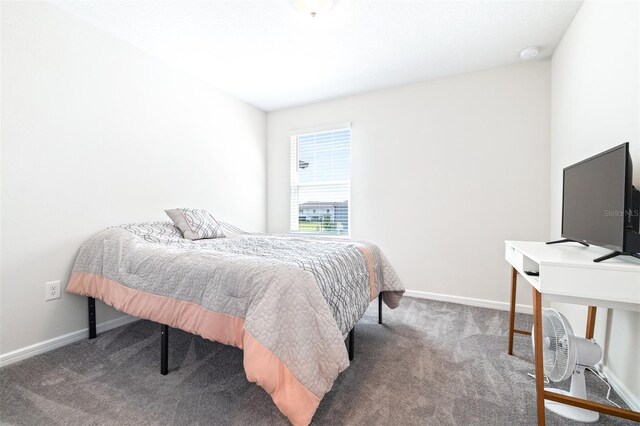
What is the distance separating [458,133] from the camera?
2.95 meters

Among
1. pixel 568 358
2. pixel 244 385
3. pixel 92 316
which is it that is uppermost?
pixel 568 358

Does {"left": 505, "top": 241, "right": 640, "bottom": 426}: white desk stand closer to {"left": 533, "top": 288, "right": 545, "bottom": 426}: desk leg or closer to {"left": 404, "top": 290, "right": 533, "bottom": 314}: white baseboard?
{"left": 533, "top": 288, "right": 545, "bottom": 426}: desk leg

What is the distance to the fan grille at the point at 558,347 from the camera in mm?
1284

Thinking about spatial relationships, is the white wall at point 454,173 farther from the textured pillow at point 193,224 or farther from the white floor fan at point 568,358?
the textured pillow at point 193,224

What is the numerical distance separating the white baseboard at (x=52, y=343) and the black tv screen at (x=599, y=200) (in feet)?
10.8

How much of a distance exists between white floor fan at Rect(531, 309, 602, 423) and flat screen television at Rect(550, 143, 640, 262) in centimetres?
44

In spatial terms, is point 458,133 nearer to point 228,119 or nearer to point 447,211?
point 447,211

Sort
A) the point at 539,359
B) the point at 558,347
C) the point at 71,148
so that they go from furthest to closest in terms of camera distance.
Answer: the point at 71,148 < the point at 558,347 < the point at 539,359

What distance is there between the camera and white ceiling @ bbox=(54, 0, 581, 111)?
6.48 ft

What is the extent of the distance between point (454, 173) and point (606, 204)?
1746 millimetres

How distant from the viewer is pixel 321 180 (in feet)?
12.3

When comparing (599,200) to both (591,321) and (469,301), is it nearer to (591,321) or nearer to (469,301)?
(591,321)

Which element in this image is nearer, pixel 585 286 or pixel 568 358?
pixel 585 286

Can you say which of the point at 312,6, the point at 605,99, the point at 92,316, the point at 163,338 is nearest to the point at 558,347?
the point at 605,99
